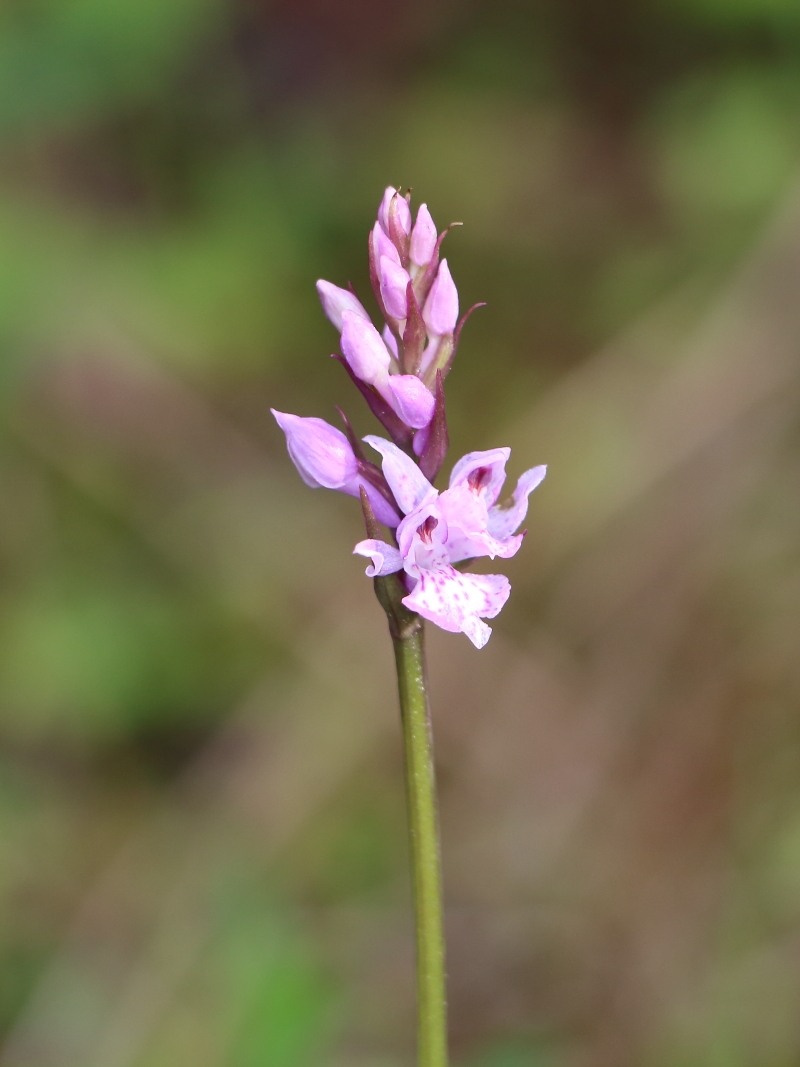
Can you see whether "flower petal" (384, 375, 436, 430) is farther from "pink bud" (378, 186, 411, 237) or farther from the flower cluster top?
"pink bud" (378, 186, 411, 237)

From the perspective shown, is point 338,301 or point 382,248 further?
point 338,301

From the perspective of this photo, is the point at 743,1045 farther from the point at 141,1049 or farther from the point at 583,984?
the point at 141,1049

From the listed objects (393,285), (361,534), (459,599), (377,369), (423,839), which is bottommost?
(423,839)

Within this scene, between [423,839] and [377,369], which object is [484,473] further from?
[423,839]

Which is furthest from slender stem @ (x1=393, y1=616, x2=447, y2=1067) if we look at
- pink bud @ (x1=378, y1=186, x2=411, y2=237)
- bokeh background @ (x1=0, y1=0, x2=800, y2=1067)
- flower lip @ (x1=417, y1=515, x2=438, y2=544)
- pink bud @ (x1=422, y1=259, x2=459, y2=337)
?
bokeh background @ (x1=0, y1=0, x2=800, y2=1067)

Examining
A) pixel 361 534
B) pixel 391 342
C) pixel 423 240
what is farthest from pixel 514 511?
pixel 361 534

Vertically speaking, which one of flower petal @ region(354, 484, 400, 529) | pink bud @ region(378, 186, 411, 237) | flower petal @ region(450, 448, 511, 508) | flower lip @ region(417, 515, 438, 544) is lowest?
flower lip @ region(417, 515, 438, 544)
